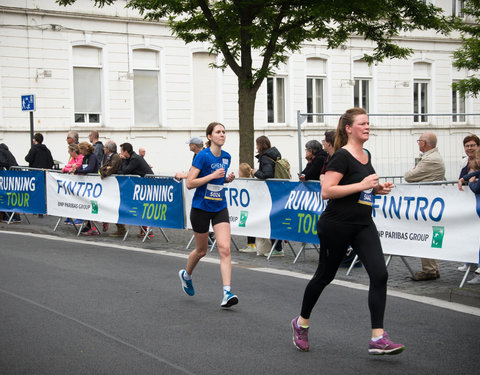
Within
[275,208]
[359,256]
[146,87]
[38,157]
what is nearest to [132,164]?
[275,208]

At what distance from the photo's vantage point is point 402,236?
8984mm

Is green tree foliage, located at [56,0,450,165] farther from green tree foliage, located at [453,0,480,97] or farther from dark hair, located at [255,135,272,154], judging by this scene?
green tree foliage, located at [453,0,480,97]

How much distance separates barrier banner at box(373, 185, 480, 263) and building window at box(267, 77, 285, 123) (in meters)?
19.7

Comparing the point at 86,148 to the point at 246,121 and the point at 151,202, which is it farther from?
the point at 246,121

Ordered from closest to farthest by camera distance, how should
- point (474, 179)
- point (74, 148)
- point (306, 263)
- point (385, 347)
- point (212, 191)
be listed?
1. point (385, 347)
2. point (212, 191)
3. point (474, 179)
4. point (306, 263)
5. point (74, 148)

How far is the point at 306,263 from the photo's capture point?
10648 mm

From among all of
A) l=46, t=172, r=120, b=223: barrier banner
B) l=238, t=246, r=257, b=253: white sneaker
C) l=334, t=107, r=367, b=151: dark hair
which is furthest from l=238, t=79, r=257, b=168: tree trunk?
l=334, t=107, r=367, b=151: dark hair

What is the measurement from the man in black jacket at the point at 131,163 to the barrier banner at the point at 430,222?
598 cm

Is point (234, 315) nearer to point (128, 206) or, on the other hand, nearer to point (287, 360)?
point (287, 360)

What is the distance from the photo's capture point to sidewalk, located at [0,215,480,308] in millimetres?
8219

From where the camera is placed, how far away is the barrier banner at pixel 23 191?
15.3 m

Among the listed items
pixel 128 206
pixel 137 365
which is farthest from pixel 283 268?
pixel 137 365

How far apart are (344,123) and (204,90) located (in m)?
21.8

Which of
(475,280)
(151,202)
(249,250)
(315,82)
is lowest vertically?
(249,250)
